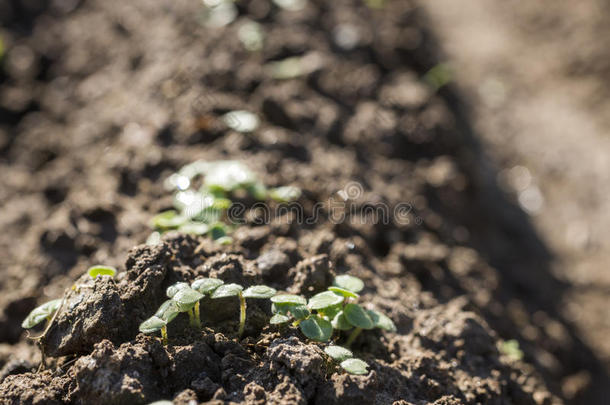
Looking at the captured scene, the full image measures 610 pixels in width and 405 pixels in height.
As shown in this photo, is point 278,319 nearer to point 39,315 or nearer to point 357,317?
point 357,317

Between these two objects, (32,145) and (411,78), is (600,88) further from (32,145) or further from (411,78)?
(32,145)

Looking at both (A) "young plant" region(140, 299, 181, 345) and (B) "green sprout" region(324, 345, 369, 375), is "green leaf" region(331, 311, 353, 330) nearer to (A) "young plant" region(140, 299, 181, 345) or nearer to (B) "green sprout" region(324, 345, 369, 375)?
(B) "green sprout" region(324, 345, 369, 375)

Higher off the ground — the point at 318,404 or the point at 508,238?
the point at 318,404

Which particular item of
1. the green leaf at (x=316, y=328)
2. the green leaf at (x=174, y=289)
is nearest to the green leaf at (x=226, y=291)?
the green leaf at (x=174, y=289)

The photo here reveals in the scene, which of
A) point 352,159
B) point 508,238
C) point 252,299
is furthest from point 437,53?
point 252,299

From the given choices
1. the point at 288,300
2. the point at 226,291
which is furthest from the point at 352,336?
the point at 226,291

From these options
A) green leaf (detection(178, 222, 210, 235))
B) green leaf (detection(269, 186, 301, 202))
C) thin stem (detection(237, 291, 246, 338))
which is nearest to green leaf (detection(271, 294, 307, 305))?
thin stem (detection(237, 291, 246, 338))

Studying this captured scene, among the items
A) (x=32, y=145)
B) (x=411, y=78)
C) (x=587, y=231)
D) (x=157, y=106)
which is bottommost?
(x=32, y=145)

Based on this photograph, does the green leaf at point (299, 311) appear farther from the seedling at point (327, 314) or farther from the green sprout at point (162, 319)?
the green sprout at point (162, 319)
